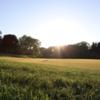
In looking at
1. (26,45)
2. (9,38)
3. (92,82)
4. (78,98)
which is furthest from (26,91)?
(26,45)

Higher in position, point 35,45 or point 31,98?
point 35,45

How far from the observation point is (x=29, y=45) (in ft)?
327

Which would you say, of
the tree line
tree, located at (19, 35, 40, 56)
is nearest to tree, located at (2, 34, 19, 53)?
the tree line

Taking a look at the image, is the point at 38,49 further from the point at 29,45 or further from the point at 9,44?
the point at 9,44

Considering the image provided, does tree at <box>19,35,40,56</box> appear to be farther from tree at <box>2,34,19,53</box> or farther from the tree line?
tree at <box>2,34,19,53</box>

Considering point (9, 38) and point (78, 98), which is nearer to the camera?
point (78, 98)

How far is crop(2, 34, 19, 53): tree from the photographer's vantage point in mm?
84812

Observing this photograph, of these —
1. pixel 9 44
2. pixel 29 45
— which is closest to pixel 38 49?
pixel 29 45

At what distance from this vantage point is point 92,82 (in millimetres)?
14516

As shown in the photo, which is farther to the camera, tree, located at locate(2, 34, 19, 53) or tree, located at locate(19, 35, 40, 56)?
tree, located at locate(19, 35, 40, 56)

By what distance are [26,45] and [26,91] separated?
85.3 meters

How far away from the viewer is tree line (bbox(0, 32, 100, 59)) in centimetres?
8538

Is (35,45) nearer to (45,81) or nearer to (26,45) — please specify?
(26,45)

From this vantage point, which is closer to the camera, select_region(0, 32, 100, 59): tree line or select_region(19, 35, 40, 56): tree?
select_region(0, 32, 100, 59): tree line
